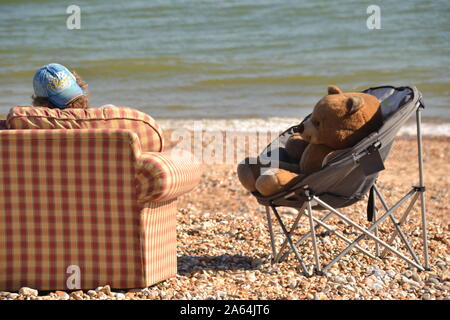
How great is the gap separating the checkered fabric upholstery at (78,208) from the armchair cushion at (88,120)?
0.08 m

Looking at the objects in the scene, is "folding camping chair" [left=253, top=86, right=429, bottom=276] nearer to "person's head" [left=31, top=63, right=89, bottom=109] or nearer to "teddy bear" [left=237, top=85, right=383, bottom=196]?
"teddy bear" [left=237, top=85, right=383, bottom=196]

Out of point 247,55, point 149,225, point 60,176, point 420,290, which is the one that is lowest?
point 420,290

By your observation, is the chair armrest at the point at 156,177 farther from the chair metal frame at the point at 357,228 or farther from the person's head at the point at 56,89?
the chair metal frame at the point at 357,228

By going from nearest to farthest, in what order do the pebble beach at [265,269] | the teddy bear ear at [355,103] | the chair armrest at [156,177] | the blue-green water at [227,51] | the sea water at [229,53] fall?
1. the chair armrest at [156,177]
2. the pebble beach at [265,269]
3. the teddy bear ear at [355,103]
4. the sea water at [229,53]
5. the blue-green water at [227,51]

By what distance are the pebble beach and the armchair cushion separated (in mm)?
751

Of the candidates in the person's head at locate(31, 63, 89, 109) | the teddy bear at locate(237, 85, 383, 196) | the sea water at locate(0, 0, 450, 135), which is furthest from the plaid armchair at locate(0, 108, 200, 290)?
the sea water at locate(0, 0, 450, 135)

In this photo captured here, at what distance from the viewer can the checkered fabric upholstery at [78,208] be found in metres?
3.21

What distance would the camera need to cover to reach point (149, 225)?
10.9 feet

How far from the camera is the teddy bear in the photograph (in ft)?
11.7

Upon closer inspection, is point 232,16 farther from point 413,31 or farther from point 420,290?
point 420,290

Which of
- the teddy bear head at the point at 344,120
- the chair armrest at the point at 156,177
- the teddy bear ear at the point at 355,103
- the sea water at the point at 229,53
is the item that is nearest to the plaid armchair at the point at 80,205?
the chair armrest at the point at 156,177

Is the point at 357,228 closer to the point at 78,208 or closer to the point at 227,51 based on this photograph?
the point at 78,208
